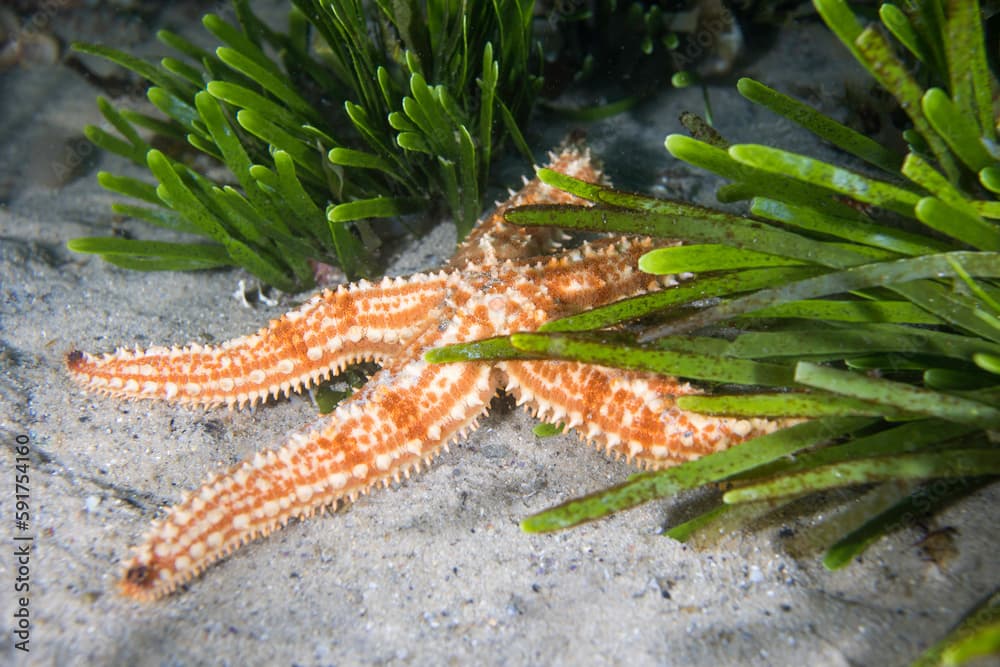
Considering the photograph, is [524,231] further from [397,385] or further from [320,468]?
[320,468]

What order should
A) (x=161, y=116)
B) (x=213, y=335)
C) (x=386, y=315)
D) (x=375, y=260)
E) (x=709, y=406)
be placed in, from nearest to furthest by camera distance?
1. (x=709, y=406)
2. (x=386, y=315)
3. (x=213, y=335)
4. (x=375, y=260)
5. (x=161, y=116)

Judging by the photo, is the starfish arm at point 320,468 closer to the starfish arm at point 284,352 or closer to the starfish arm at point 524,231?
the starfish arm at point 284,352

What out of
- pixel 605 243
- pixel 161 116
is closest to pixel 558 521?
pixel 605 243

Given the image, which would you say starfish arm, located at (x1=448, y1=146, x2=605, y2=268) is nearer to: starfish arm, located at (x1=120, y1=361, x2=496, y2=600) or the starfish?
the starfish

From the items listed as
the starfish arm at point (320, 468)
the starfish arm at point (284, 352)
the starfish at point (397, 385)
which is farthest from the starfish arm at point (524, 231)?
the starfish arm at point (320, 468)

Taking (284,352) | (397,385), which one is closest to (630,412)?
(397,385)

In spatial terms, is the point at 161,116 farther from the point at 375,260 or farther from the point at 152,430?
the point at 152,430

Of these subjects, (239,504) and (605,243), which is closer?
(239,504)
